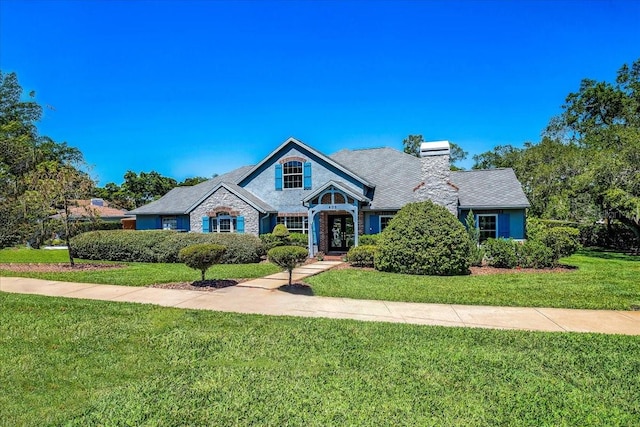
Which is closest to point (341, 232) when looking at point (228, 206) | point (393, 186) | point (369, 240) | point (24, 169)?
point (393, 186)

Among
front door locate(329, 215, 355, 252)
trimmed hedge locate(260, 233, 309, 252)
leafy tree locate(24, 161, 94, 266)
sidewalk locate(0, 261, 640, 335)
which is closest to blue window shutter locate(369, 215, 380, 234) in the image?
front door locate(329, 215, 355, 252)

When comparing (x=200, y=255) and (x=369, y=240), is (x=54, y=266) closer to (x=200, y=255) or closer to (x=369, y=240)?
(x=200, y=255)

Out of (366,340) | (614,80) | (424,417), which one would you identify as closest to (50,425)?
(424,417)

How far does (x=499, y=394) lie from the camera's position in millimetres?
4199

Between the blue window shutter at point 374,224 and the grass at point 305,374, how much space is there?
1321cm

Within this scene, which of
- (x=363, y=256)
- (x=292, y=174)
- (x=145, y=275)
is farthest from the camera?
(x=292, y=174)

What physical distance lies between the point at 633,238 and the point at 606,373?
996 inches

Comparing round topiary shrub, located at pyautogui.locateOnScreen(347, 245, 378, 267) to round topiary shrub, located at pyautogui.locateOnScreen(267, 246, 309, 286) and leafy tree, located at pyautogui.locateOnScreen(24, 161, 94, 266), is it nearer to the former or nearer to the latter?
round topiary shrub, located at pyautogui.locateOnScreen(267, 246, 309, 286)

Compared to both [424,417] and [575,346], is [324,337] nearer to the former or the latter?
[424,417]

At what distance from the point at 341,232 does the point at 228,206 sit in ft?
24.0

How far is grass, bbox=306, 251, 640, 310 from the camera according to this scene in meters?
8.60

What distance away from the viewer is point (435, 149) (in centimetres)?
1714

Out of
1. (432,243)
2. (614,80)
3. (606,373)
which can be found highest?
(614,80)

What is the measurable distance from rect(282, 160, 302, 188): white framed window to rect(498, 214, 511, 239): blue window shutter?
35.3 ft
